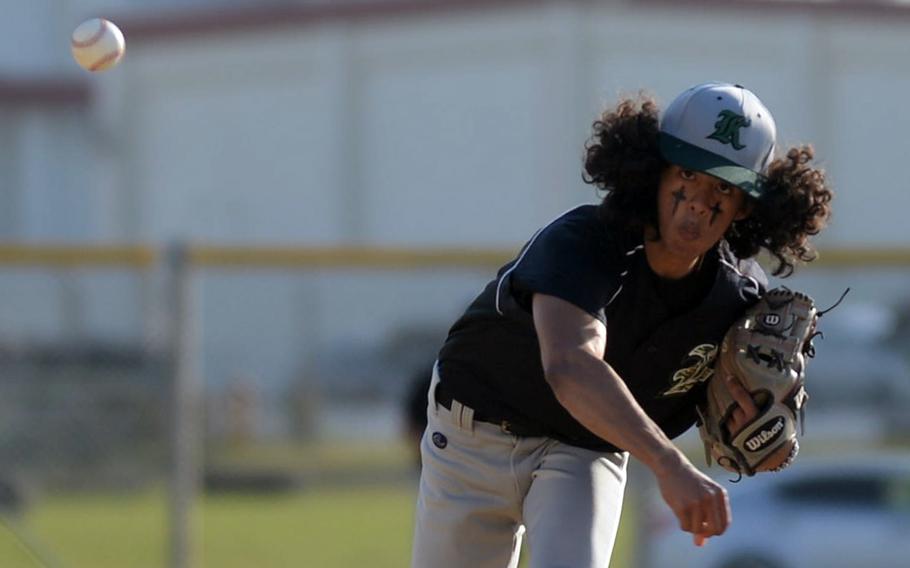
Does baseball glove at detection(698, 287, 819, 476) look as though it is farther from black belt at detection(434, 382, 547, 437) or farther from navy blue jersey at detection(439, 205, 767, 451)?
black belt at detection(434, 382, 547, 437)

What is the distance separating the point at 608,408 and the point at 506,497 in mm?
788

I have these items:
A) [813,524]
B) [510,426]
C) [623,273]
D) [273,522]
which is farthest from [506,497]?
[273,522]

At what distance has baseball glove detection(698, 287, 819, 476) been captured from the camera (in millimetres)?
5066

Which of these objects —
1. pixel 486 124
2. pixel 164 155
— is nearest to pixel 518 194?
pixel 486 124

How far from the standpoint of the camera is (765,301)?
5145 mm

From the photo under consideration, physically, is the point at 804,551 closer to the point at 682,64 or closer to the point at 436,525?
the point at 436,525

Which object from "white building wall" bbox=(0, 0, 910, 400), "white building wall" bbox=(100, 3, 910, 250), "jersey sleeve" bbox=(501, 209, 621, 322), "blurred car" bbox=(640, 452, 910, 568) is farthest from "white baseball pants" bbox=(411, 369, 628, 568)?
"white building wall" bbox=(100, 3, 910, 250)

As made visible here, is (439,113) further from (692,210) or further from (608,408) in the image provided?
(608,408)

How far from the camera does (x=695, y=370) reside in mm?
5164

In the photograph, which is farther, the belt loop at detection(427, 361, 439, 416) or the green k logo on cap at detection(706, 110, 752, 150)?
the belt loop at detection(427, 361, 439, 416)

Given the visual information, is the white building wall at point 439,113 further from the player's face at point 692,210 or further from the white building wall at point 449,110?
the player's face at point 692,210

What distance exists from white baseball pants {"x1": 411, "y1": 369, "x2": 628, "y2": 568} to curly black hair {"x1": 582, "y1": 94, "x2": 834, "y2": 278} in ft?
2.20

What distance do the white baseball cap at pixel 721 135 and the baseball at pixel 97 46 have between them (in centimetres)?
215

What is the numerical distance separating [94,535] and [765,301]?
8.39 meters
